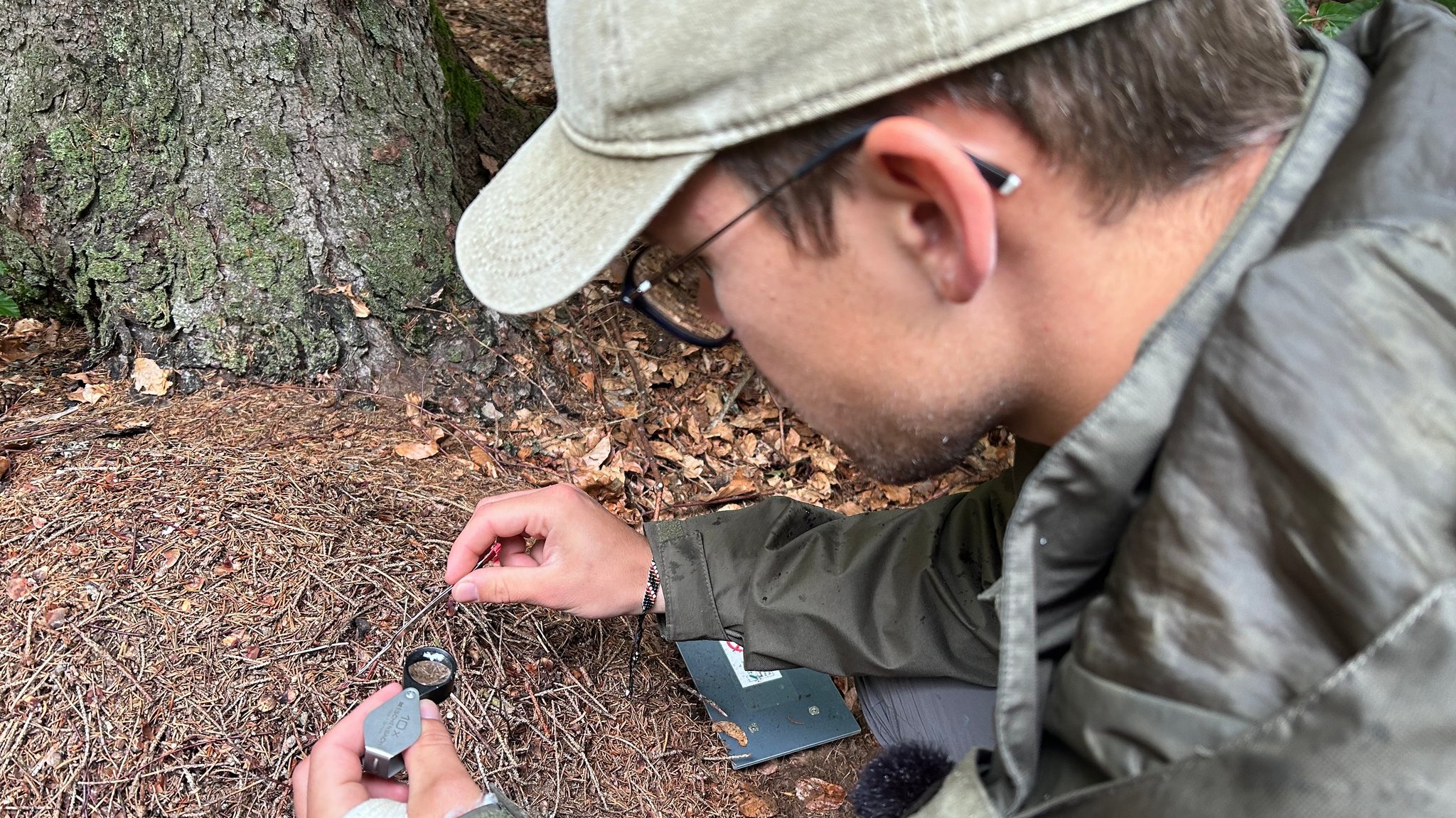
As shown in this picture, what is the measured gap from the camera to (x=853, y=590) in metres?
2.64

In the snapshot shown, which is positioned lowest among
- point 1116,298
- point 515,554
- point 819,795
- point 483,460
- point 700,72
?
point 819,795

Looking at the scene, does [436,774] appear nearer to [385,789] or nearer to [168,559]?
[385,789]

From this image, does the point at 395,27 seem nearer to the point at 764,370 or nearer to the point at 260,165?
the point at 260,165

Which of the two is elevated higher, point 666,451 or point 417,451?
point 417,451

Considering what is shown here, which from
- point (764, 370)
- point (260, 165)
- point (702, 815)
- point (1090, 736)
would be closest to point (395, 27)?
point (260, 165)

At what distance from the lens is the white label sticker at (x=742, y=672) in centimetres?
301

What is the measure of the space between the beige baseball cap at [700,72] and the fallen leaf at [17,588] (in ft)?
5.54

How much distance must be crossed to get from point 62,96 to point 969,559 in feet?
10.4

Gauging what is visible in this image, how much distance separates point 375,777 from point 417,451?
4.51 feet

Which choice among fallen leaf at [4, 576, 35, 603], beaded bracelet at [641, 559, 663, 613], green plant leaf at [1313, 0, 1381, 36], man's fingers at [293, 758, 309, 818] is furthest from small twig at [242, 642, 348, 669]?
green plant leaf at [1313, 0, 1381, 36]

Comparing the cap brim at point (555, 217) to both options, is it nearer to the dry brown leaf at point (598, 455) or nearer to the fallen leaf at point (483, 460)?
the fallen leaf at point (483, 460)

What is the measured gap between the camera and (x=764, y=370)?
181 centimetres

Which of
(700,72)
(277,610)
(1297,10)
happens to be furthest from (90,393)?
(1297,10)

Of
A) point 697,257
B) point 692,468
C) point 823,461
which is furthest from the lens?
point 823,461
